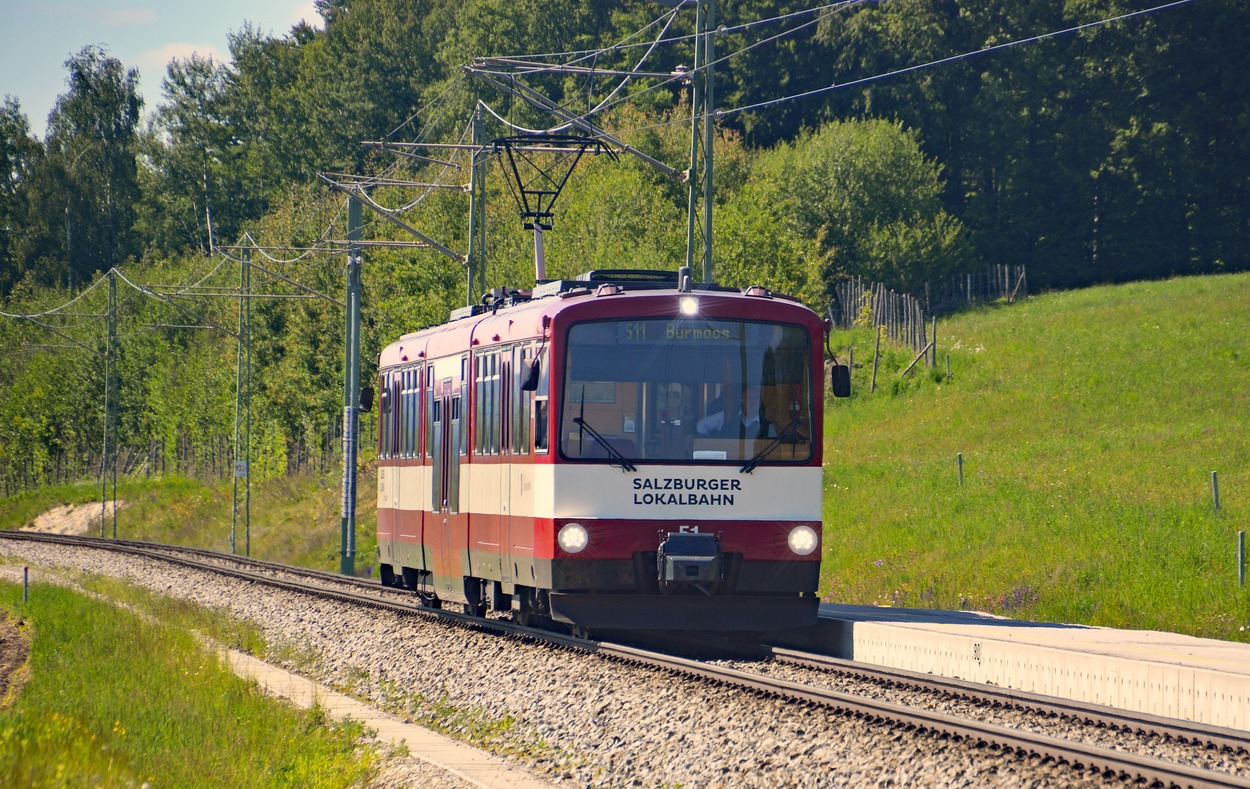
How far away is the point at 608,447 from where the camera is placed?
619 inches

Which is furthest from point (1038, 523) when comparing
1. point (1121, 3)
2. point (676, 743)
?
point (1121, 3)

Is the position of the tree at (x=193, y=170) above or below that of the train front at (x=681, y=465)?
above

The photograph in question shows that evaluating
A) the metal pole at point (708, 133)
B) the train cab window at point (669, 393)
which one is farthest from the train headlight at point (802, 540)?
the metal pole at point (708, 133)

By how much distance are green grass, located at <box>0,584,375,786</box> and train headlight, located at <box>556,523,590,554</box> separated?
10.2ft

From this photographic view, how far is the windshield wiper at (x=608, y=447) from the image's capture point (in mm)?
15617

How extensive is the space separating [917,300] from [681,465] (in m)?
48.7

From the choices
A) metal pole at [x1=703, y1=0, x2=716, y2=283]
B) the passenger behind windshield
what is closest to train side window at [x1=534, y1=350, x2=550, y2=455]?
the passenger behind windshield

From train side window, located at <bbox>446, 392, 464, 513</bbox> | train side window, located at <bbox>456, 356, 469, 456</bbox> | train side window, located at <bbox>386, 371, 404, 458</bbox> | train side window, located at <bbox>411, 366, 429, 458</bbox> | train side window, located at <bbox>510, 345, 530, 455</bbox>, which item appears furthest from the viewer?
train side window, located at <bbox>386, 371, 404, 458</bbox>

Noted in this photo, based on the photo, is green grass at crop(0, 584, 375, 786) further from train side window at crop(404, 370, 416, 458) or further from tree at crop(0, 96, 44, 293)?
tree at crop(0, 96, 44, 293)

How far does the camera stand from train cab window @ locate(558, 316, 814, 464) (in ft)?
51.7

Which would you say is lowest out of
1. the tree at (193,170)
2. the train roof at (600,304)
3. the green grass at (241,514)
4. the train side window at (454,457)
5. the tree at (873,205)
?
the green grass at (241,514)

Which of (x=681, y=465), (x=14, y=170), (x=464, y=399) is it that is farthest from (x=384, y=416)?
(x=14, y=170)

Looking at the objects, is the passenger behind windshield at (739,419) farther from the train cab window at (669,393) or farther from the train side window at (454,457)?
the train side window at (454,457)

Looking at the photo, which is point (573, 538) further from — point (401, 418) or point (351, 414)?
point (351, 414)
